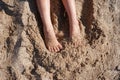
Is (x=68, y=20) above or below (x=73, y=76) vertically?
above

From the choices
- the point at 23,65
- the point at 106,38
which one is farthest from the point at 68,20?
the point at 23,65

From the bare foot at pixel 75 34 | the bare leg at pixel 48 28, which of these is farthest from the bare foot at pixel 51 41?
the bare foot at pixel 75 34

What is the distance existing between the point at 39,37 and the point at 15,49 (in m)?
0.23

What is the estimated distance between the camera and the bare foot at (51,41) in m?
3.07

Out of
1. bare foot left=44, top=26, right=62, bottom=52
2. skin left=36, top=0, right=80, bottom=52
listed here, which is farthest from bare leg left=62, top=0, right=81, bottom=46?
bare foot left=44, top=26, right=62, bottom=52

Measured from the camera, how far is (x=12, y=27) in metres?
3.03

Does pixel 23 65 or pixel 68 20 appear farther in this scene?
pixel 68 20

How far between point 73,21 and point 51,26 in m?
0.19

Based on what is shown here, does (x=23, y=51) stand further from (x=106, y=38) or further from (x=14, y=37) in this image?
Answer: (x=106, y=38)

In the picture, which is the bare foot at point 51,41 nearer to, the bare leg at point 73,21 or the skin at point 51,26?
the skin at point 51,26

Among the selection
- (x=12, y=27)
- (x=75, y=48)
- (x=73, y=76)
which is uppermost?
(x=12, y=27)

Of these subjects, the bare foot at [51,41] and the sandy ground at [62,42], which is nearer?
the sandy ground at [62,42]

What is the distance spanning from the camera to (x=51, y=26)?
10.2 feet

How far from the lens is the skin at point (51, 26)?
306 cm
